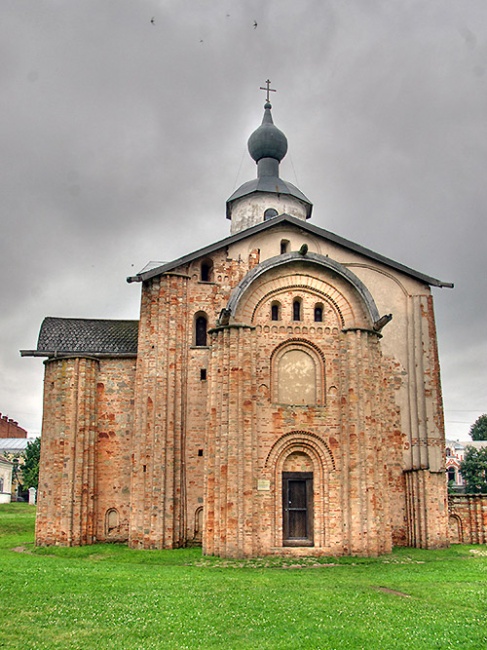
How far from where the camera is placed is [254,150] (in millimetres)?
28359

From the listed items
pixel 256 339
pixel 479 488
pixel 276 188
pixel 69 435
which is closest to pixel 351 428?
pixel 256 339

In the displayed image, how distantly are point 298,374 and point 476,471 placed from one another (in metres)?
36.1

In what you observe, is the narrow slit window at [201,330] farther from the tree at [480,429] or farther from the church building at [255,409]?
the tree at [480,429]

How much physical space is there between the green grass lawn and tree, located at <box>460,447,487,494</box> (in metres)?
34.7

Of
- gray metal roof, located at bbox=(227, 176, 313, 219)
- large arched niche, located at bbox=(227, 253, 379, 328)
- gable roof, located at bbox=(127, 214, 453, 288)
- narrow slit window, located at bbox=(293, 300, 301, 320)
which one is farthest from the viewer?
gray metal roof, located at bbox=(227, 176, 313, 219)

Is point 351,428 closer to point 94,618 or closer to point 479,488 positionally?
point 94,618

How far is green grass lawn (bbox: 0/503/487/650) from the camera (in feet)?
28.2

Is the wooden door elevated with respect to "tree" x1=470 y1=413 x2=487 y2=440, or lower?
lower

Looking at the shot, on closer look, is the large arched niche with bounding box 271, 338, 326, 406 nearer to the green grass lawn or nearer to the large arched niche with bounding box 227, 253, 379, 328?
the large arched niche with bounding box 227, 253, 379, 328

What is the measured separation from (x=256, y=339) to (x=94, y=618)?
8.93 metres

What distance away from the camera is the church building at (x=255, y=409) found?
1642 centimetres

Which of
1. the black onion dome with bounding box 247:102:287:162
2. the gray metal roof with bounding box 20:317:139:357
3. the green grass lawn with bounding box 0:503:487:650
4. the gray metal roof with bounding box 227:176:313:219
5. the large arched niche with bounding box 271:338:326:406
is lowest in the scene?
the green grass lawn with bounding box 0:503:487:650

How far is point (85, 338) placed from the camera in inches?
824

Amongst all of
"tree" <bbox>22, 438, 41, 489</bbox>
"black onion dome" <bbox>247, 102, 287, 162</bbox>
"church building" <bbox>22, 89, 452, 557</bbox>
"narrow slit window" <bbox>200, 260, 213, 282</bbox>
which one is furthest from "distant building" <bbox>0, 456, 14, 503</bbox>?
"narrow slit window" <bbox>200, 260, 213, 282</bbox>
